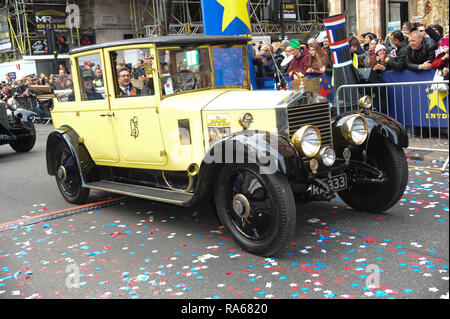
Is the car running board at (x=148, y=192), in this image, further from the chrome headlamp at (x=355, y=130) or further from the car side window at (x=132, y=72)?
the chrome headlamp at (x=355, y=130)

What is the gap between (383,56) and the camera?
8.83m

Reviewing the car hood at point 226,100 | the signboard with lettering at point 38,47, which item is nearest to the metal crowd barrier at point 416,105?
the car hood at point 226,100

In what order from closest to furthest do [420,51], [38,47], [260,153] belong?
1. [260,153]
2. [420,51]
3. [38,47]

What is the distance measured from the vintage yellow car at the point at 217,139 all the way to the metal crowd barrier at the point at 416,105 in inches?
109

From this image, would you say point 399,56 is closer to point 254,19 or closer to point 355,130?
point 355,130

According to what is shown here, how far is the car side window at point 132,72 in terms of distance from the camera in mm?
4812

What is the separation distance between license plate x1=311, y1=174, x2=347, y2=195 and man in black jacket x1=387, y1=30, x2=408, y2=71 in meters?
4.90

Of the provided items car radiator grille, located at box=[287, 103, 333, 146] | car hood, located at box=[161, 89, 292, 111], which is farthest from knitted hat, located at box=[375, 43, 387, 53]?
car radiator grille, located at box=[287, 103, 333, 146]

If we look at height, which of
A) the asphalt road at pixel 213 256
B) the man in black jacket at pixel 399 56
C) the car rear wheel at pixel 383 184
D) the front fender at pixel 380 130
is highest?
the man in black jacket at pixel 399 56

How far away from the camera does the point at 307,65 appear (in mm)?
10078

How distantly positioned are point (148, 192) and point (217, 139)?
1.11m

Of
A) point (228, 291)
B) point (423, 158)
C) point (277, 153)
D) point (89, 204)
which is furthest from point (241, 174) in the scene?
point (423, 158)

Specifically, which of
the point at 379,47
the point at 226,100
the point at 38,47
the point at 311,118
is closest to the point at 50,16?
the point at 38,47

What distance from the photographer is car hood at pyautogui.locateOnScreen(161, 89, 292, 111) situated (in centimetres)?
419
